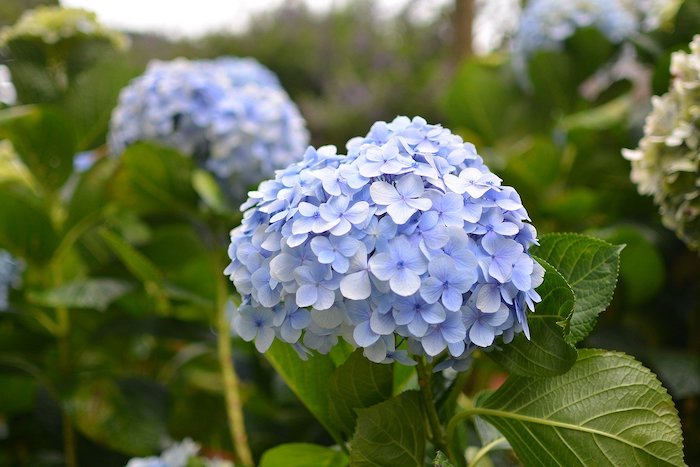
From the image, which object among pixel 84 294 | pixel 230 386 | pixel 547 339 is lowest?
pixel 230 386

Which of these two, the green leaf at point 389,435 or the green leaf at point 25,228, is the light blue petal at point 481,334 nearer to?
the green leaf at point 389,435

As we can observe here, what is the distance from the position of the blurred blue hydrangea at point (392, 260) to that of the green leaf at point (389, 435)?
0.23ft

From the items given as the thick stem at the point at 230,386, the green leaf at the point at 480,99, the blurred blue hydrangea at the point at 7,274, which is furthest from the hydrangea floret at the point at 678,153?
the blurred blue hydrangea at the point at 7,274

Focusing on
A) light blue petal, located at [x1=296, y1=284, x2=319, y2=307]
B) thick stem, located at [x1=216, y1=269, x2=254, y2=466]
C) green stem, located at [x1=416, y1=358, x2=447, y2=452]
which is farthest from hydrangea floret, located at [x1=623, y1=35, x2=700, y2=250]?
thick stem, located at [x1=216, y1=269, x2=254, y2=466]

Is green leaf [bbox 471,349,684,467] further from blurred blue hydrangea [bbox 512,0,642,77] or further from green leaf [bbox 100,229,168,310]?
blurred blue hydrangea [bbox 512,0,642,77]

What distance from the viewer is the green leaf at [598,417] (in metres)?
0.63

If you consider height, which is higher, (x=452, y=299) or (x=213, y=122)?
(x=452, y=299)

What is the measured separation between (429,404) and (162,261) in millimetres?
921

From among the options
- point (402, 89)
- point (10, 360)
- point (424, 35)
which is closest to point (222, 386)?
point (10, 360)

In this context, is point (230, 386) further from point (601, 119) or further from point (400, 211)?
point (601, 119)

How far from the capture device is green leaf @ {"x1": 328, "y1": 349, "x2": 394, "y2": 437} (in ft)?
2.18

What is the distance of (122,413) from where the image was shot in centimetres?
130

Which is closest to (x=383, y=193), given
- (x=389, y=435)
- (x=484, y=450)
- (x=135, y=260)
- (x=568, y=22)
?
(x=389, y=435)

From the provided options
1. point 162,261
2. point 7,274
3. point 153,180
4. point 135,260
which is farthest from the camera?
point 162,261
